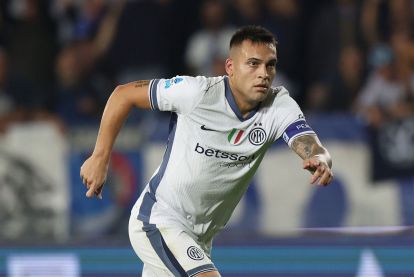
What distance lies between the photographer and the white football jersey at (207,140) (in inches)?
209

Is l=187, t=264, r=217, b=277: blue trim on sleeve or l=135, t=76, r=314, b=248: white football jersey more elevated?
l=135, t=76, r=314, b=248: white football jersey

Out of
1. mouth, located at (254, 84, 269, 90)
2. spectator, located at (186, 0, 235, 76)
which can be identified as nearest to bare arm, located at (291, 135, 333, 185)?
mouth, located at (254, 84, 269, 90)

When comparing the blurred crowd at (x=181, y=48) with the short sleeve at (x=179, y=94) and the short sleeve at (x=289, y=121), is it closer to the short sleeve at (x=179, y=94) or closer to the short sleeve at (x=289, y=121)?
the short sleeve at (x=289, y=121)

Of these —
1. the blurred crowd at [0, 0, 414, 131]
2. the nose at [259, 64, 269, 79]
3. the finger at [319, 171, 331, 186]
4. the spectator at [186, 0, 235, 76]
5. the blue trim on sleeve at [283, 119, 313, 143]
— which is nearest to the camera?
the finger at [319, 171, 331, 186]

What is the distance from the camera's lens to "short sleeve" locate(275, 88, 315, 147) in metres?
5.22

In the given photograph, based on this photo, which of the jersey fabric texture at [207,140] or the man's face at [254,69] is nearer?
the man's face at [254,69]

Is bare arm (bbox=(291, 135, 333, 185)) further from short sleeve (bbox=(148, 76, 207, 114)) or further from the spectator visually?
the spectator

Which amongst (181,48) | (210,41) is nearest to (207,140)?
(210,41)

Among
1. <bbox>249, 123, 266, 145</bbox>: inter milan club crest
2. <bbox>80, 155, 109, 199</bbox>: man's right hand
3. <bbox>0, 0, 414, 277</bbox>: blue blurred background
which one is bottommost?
<bbox>0, 0, 414, 277</bbox>: blue blurred background

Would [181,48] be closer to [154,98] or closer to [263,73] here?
[154,98]

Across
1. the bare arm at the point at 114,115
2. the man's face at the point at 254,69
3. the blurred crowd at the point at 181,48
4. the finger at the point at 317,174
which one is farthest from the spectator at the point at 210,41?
the finger at the point at 317,174

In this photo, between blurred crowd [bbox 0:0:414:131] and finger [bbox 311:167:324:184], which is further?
blurred crowd [bbox 0:0:414:131]

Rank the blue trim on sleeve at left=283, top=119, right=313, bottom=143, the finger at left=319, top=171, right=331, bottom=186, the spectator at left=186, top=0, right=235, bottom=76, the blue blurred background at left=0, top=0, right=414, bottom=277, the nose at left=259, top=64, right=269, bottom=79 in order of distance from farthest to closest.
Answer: the spectator at left=186, top=0, right=235, bottom=76
the blue blurred background at left=0, top=0, right=414, bottom=277
the blue trim on sleeve at left=283, top=119, right=313, bottom=143
the nose at left=259, top=64, right=269, bottom=79
the finger at left=319, top=171, right=331, bottom=186

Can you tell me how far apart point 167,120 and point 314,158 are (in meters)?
4.43
